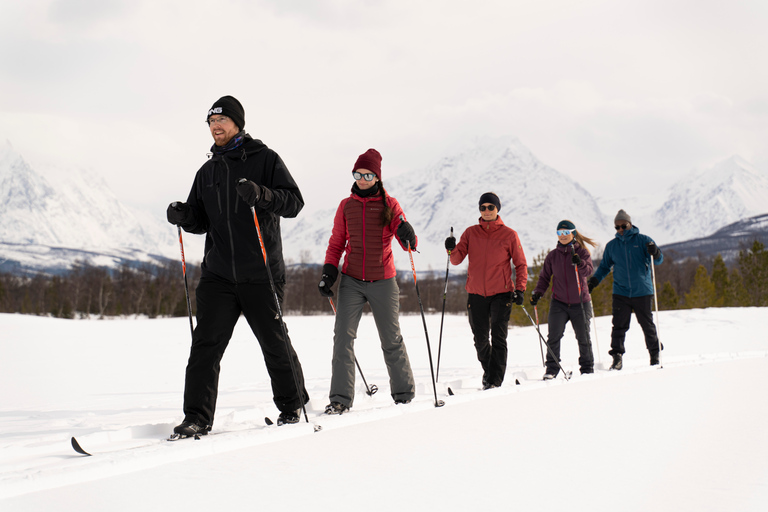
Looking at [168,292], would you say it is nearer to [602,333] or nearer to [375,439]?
[602,333]

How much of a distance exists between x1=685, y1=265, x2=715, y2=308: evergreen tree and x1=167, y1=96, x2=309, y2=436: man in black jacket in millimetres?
54292

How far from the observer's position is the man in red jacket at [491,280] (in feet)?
18.4

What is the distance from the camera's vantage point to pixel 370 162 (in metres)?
4.41

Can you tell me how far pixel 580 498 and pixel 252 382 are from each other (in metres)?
6.78

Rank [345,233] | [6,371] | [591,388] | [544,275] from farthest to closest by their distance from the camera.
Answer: [6,371] < [544,275] < [591,388] < [345,233]

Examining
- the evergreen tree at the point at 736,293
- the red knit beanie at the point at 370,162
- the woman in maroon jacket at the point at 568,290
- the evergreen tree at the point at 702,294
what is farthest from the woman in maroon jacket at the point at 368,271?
the evergreen tree at the point at 702,294

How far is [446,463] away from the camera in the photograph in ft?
8.79

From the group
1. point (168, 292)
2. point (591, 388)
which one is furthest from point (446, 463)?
point (168, 292)

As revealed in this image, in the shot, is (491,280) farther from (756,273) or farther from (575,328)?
(756,273)

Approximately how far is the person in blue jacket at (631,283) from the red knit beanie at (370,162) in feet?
12.6

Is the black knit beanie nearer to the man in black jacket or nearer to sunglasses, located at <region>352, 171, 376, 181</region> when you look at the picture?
the man in black jacket

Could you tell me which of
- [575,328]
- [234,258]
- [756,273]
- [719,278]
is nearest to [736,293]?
[756,273]

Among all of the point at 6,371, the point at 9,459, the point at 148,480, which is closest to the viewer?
the point at 148,480

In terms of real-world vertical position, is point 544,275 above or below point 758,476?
above
